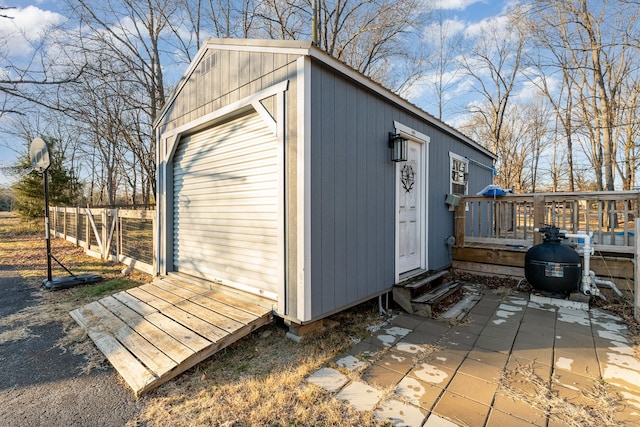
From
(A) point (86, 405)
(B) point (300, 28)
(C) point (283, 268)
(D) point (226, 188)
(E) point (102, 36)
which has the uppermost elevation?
(B) point (300, 28)

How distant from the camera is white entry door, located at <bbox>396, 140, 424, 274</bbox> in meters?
4.27

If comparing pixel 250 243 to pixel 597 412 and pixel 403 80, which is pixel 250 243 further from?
pixel 403 80

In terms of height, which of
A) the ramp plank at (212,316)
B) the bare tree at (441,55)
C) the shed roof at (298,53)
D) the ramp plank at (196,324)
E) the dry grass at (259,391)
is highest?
the bare tree at (441,55)

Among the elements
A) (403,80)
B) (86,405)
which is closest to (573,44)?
(403,80)

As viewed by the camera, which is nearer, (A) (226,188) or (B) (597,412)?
(B) (597,412)

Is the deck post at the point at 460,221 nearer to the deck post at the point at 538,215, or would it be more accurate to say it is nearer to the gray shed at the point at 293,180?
the gray shed at the point at 293,180

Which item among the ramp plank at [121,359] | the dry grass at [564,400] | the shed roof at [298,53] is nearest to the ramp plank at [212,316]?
the ramp plank at [121,359]

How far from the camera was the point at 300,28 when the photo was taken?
1065 cm

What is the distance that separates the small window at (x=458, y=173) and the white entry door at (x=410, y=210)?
1442mm

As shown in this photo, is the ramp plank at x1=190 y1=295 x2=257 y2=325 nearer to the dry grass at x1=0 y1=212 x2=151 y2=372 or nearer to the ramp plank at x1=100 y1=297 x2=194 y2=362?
the ramp plank at x1=100 y1=297 x2=194 y2=362

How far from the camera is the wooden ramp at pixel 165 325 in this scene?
7.71 feet

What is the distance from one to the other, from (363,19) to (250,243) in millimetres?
10834

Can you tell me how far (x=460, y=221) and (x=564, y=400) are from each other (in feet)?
13.1

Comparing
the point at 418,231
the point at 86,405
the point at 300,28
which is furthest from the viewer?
the point at 300,28
